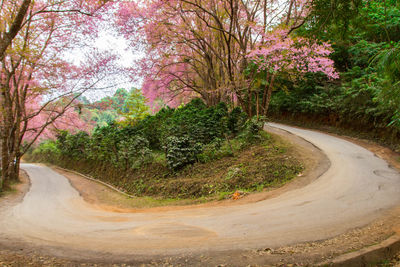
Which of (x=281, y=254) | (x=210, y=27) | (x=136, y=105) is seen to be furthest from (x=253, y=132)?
(x=136, y=105)

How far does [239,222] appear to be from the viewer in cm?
396

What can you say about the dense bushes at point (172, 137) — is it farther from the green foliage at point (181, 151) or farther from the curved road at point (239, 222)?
the curved road at point (239, 222)

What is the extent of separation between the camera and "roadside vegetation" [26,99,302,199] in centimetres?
670

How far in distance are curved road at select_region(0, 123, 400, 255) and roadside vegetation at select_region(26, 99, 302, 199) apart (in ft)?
4.52

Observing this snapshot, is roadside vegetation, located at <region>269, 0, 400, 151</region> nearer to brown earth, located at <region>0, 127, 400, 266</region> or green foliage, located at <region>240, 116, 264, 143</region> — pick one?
brown earth, located at <region>0, 127, 400, 266</region>

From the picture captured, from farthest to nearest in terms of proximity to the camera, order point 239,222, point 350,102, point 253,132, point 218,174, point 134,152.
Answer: point 350,102
point 134,152
point 253,132
point 218,174
point 239,222

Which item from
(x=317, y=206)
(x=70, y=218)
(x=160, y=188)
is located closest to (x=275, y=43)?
(x=317, y=206)

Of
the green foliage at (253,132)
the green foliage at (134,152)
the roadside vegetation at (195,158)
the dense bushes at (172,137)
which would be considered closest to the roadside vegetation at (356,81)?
the roadside vegetation at (195,158)

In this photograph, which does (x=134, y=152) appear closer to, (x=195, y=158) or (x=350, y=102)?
(x=195, y=158)

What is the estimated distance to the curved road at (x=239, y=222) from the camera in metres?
3.14

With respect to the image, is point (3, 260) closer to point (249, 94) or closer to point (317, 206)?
point (317, 206)

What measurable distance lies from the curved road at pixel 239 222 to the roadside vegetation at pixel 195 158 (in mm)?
1377

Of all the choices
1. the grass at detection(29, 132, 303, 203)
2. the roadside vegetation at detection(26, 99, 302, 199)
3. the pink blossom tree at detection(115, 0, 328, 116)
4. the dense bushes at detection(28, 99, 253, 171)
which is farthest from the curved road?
the pink blossom tree at detection(115, 0, 328, 116)

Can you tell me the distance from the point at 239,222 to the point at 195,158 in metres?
4.75
